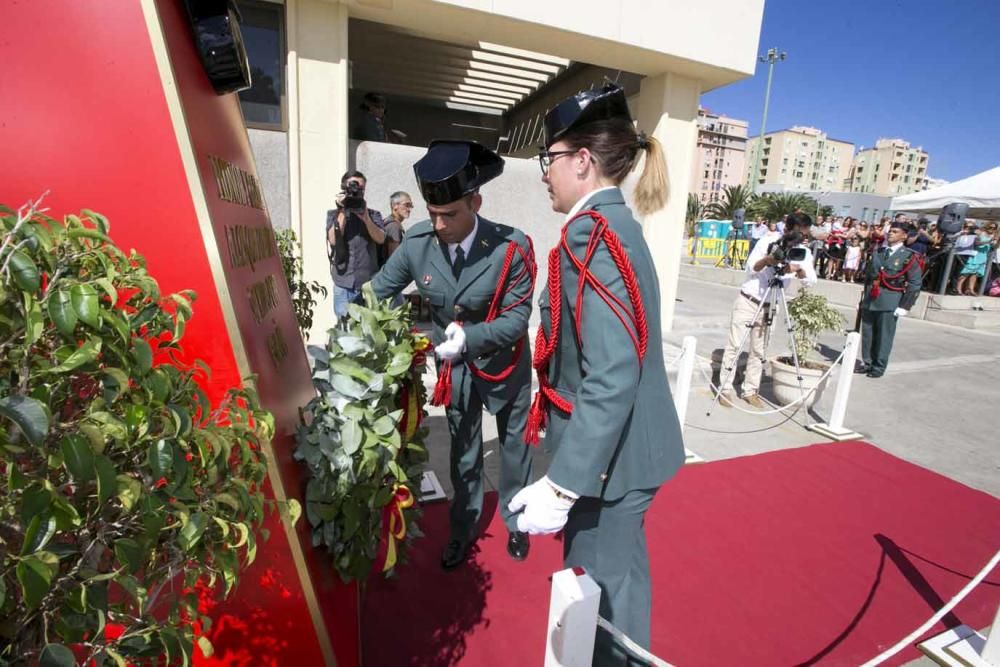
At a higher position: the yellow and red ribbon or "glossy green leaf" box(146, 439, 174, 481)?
"glossy green leaf" box(146, 439, 174, 481)

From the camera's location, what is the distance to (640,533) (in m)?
1.69

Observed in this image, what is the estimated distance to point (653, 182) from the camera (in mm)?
1675

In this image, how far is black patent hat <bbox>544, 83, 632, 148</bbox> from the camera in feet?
5.09

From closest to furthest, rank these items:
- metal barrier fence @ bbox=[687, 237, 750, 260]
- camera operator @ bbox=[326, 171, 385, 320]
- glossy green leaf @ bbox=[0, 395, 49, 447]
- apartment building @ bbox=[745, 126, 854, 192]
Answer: glossy green leaf @ bbox=[0, 395, 49, 447], camera operator @ bbox=[326, 171, 385, 320], metal barrier fence @ bbox=[687, 237, 750, 260], apartment building @ bbox=[745, 126, 854, 192]

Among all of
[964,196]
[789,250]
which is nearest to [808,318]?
[789,250]

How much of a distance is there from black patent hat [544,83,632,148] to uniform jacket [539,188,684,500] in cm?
23

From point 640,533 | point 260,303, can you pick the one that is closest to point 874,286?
point 640,533

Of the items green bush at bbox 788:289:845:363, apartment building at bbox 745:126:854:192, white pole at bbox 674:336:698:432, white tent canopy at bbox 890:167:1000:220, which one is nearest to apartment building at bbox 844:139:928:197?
apartment building at bbox 745:126:854:192

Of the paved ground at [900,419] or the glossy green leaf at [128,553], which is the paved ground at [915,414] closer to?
the paved ground at [900,419]

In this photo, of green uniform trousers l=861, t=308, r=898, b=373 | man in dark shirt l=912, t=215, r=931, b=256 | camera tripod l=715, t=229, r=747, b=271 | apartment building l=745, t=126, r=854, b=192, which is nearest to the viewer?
green uniform trousers l=861, t=308, r=898, b=373

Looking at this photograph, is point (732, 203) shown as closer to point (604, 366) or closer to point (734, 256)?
point (734, 256)

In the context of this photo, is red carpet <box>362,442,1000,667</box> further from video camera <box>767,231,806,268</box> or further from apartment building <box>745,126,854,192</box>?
apartment building <box>745,126,854,192</box>

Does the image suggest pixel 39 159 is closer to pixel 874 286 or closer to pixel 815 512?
pixel 815 512

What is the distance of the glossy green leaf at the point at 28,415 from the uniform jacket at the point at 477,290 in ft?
6.06
